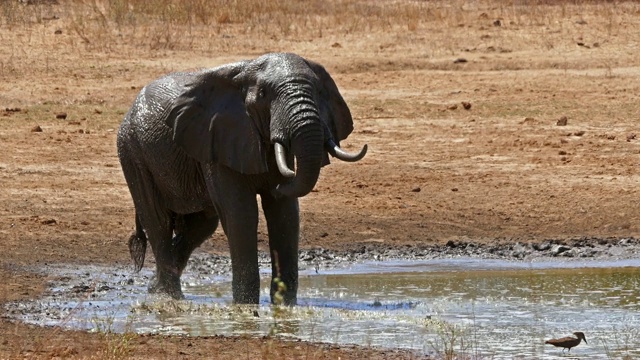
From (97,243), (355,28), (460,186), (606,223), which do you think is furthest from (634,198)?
(355,28)

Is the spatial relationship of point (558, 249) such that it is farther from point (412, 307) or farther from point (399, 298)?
point (412, 307)

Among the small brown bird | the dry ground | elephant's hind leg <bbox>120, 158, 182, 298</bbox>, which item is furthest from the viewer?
the dry ground

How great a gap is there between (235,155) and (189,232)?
1732 millimetres

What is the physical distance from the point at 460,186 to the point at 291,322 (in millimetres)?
6049

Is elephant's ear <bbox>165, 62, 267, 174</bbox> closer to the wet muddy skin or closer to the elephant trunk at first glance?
the elephant trunk

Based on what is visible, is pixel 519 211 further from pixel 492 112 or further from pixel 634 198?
pixel 492 112

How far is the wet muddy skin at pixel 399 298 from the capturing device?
9461 mm

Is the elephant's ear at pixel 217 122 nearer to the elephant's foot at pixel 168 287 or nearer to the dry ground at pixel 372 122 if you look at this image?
the elephant's foot at pixel 168 287

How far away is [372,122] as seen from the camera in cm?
1836

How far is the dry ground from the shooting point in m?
13.6

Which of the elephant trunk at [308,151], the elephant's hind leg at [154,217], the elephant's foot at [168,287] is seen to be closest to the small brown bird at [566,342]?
the elephant trunk at [308,151]

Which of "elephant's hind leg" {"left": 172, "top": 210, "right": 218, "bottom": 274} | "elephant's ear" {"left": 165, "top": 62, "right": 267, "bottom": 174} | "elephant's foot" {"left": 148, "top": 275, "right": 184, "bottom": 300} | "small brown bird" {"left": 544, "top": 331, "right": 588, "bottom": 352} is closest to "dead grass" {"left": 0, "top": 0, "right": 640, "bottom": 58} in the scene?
"elephant's hind leg" {"left": 172, "top": 210, "right": 218, "bottom": 274}

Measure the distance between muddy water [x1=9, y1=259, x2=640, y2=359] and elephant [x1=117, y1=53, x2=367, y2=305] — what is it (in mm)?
351

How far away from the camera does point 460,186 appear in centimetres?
1552
